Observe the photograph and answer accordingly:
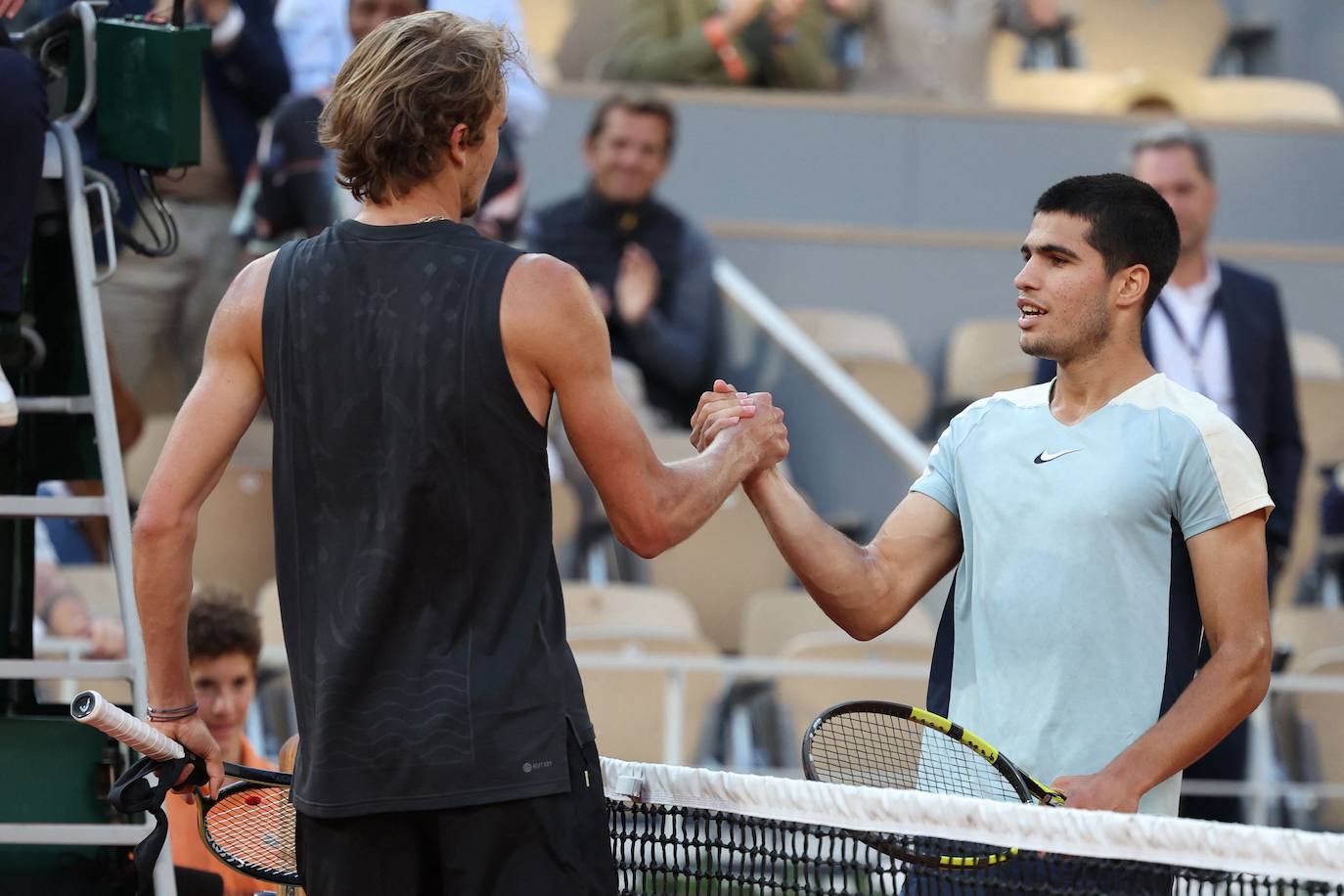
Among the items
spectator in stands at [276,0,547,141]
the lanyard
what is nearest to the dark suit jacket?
the lanyard

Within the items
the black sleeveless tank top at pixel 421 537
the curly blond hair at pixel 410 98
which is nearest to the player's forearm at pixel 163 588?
the black sleeveless tank top at pixel 421 537

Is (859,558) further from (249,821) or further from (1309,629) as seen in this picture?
(1309,629)

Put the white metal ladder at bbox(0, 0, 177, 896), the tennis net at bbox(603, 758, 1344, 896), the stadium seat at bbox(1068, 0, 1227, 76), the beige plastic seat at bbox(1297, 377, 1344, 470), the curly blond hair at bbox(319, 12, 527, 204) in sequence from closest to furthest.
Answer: the tennis net at bbox(603, 758, 1344, 896)
the curly blond hair at bbox(319, 12, 527, 204)
the white metal ladder at bbox(0, 0, 177, 896)
the beige plastic seat at bbox(1297, 377, 1344, 470)
the stadium seat at bbox(1068, 0, 1227, 76)

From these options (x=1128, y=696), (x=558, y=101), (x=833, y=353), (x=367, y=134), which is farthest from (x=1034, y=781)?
(x=558, y=101)

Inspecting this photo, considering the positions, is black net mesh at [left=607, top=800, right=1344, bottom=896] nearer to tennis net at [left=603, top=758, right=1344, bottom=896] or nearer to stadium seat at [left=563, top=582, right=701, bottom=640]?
tennis net at [left=603, top=758, right=1344, bottom=896]

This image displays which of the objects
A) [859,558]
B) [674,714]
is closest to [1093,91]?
[674,714]

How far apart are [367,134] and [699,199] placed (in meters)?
7.77

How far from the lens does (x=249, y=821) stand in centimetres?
337

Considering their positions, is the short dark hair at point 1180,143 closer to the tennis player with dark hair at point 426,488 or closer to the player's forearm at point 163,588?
the tennis player with dark hair at point 426,488

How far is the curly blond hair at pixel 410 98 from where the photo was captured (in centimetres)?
280

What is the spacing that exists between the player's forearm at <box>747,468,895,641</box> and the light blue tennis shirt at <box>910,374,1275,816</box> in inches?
8.7

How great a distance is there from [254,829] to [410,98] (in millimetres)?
1294

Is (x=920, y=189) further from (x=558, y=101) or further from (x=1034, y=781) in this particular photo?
(x=1034, y=781)

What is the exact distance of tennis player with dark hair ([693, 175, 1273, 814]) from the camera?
3152mm
